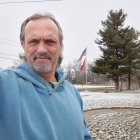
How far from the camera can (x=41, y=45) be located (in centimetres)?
239

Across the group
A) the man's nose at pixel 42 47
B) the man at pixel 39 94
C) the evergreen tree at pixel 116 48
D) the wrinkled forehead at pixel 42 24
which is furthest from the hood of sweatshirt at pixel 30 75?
the evergreen tree at pixel 116 48

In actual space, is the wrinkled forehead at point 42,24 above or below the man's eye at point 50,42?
above

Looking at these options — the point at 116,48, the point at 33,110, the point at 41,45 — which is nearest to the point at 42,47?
the point at 41,45

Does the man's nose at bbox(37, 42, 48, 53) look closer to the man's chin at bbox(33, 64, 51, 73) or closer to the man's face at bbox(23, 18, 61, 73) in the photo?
the man's face at bbox(23, 18, 61, 73)

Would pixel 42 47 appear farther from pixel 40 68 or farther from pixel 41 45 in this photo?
pixel 40 68

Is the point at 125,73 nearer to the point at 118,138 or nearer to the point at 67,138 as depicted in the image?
the point at 118,138

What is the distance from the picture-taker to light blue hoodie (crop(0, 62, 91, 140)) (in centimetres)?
201

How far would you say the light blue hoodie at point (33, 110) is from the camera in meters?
2.01

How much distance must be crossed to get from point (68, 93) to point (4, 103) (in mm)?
708

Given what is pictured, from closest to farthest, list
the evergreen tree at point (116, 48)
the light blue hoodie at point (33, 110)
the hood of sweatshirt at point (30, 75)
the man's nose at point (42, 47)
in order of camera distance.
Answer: the light blue hoodie at point (33, 110) → the hood of sweatshirt at point (30, 75) → the man's nose at point (42, 47) → the evergreen tree at point (116, 48)

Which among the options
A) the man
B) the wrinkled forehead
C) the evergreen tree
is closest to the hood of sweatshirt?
the man

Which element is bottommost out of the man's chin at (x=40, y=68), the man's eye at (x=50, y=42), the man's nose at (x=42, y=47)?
the man's chin at (x=40, y=68)

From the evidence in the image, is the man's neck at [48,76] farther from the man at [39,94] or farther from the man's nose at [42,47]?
the man's nose at [42,47]

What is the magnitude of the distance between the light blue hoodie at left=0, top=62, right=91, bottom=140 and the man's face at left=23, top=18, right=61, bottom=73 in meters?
0.07
